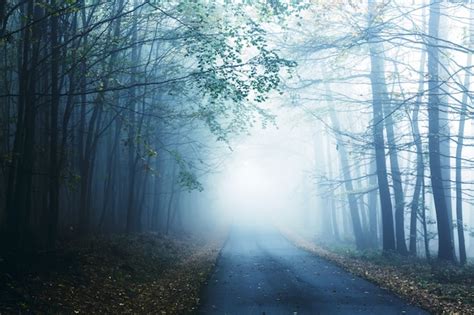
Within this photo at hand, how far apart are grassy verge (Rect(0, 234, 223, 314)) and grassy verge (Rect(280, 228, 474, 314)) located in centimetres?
522

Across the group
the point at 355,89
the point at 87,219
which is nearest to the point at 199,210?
the point at 355,89

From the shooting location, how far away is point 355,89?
33.5 m

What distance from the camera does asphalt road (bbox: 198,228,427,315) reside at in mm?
9969

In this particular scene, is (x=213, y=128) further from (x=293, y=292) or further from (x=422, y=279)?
(x=422, y=279)

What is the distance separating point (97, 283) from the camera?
1190 centimetres

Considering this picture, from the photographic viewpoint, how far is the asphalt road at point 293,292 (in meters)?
9.97

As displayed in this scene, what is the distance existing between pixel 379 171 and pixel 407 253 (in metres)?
3.93

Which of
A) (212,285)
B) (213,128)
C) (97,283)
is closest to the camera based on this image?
(97,283)

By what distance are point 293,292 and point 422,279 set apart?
4.48 meters

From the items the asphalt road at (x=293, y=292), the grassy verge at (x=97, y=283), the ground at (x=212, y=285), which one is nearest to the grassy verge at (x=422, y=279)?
the ground at (x=212, y=285)

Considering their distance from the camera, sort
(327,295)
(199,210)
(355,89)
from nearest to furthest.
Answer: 1. (327,295)
2. (355,89)
3. (199,210)

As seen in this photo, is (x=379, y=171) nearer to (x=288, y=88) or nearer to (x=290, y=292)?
(x=288, y=88)

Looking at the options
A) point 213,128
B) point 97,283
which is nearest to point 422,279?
point 213,128

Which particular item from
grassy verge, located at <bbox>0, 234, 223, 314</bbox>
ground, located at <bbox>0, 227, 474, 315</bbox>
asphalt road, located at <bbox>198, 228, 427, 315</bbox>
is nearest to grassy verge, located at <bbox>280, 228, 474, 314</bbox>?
ground, located at <bbox>0, 227, 474, 315</bbox>
